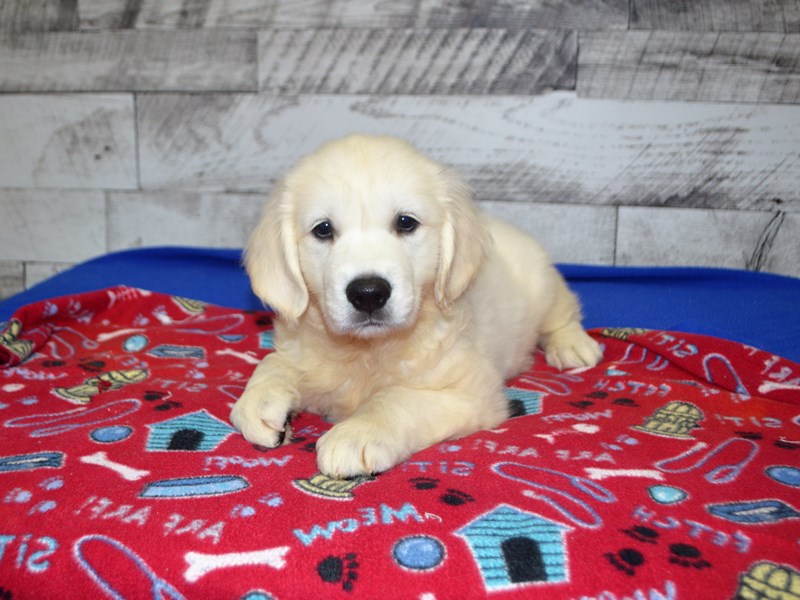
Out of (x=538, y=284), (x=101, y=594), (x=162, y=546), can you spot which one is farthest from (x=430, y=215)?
(x=101, y=594)

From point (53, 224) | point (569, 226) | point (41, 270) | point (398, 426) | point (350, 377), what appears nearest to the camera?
point (398, 426)

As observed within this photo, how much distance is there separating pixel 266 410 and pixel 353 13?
246 centimetres

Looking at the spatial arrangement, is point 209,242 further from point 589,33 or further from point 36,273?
point 589,33

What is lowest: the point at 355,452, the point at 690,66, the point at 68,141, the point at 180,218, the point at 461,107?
the point at 355,452

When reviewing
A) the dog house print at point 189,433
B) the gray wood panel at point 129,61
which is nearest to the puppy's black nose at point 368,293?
the dog house print at point 189,433

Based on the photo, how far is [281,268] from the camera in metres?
2.20

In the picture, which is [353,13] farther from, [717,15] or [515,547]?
[515,547]

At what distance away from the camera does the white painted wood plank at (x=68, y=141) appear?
13.1 feet

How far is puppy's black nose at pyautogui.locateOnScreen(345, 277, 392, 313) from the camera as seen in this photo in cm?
190

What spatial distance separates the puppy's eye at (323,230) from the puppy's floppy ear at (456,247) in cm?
36

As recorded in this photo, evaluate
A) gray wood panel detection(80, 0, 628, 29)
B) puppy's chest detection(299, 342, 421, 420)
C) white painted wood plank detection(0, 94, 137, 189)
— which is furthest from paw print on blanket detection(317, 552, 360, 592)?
white painted wood plank detection(0, 94, 137, 189)

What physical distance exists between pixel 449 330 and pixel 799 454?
105cm

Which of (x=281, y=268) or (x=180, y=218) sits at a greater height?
(x=180, y=218)

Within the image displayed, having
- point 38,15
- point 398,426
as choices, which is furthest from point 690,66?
point 38,15
